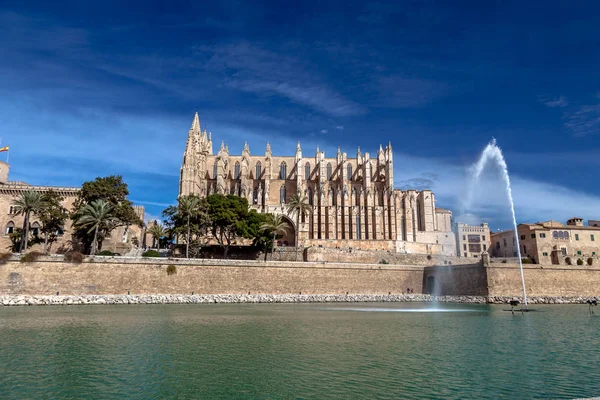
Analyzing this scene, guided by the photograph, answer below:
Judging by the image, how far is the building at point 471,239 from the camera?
73000mm

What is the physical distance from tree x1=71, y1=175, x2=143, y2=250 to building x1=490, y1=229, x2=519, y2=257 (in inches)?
1990

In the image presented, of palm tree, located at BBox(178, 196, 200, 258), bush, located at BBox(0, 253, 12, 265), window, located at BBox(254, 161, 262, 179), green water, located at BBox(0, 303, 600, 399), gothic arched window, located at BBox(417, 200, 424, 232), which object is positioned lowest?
green water, located at BBox(0, 303, 600, 399)

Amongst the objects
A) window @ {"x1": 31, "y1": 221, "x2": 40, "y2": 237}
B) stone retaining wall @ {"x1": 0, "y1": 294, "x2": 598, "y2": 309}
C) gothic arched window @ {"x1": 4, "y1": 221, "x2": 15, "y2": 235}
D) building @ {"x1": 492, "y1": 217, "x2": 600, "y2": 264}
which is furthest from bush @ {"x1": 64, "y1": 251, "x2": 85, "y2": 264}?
building @ {"x1": 492, "y1": 217, "x2": 600, "y2": 264}

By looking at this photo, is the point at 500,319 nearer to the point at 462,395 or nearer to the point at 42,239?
the point at 462,395

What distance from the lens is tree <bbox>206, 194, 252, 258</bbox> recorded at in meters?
44.9

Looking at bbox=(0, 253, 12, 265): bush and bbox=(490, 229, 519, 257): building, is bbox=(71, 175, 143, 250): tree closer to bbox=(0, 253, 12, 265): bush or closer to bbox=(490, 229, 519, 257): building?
bbox=(0, 253, 12, 265): bush

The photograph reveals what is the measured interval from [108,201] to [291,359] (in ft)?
108

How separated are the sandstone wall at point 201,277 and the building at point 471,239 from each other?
103 ft

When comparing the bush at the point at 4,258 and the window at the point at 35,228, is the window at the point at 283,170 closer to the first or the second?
the window at the point at 35,228

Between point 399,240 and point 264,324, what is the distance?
143 ft

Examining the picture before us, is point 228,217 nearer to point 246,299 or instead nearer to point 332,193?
point 246,299

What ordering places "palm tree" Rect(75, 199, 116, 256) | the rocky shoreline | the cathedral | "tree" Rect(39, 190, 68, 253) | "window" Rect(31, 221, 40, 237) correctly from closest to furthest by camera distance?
the rocky shoreline → "palm tree" Rect(75, 199, 116, 256) → "tree" Rect(39, 190, 68, 253) → "window" Rect(31, 221, 40, 237) → the cathedral

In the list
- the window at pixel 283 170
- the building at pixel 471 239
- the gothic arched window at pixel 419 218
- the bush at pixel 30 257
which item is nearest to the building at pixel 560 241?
the gothic arched window at pixel 419 218

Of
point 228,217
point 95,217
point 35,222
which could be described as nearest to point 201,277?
point 228,217
